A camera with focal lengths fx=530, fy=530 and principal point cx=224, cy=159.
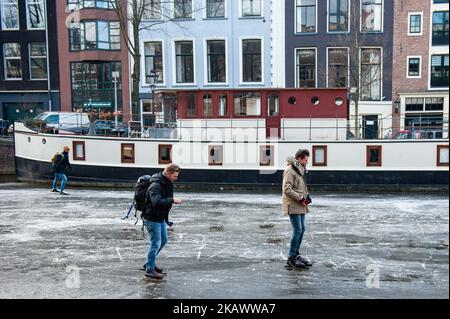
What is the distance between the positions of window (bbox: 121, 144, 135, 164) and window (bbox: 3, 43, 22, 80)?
19.1 metres

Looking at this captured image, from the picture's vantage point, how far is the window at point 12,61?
3622 cm

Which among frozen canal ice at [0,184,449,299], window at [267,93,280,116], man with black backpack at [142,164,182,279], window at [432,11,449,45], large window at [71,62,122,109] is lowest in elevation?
frozen canal ice at [0,184,449,299]

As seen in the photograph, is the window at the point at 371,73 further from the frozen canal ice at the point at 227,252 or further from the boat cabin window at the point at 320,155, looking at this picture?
the frozen canal ice at the point at 227,252

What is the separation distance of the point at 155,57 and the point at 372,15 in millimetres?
13238

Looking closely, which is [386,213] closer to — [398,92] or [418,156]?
[418,156]

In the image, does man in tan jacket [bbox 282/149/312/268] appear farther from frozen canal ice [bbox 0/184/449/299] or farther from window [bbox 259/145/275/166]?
window [bbox 259/145/275/166]

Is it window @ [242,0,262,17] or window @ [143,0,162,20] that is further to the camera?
window @ [143,0,162,20]

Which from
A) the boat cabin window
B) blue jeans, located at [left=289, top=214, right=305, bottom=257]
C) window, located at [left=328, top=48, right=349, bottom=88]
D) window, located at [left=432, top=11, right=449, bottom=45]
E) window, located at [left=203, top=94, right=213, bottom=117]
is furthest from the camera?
window, located at [left=432, top=11, right=449, bottom=45]

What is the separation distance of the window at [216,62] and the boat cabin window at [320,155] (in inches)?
540

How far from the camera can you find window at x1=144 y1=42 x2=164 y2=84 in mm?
32688

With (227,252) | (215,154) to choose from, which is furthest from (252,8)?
Answer: (227,252)

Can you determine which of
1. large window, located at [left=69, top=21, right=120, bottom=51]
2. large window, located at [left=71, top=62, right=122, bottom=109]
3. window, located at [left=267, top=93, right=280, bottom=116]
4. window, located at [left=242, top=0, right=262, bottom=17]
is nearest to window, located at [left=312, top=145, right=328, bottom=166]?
window, located at [left=267, top=93, right=280, bottom=116]

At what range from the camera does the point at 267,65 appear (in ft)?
104

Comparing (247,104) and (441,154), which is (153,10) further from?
(441,154)
